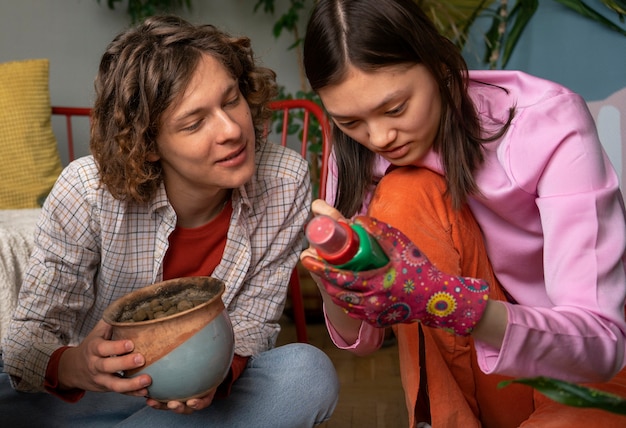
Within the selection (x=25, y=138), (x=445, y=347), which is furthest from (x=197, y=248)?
(x=25, y=138)

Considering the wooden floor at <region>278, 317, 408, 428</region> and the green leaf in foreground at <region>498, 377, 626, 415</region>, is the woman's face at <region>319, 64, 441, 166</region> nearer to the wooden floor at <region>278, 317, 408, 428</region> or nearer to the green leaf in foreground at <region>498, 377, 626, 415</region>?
the green leaf in foreground at <region>498, 377, 626, 415</region>

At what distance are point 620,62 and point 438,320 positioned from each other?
4.07ft

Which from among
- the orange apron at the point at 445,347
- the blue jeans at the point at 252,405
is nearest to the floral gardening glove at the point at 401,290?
the orange apron at the point at 445,347

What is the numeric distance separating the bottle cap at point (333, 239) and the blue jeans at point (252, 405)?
20.0 inches

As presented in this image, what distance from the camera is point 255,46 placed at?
2.98m

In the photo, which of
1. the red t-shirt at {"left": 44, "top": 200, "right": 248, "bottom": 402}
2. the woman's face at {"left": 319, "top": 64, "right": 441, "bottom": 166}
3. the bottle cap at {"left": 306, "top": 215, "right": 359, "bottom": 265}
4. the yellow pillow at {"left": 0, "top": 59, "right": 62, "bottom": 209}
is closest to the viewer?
the bottle cap at {"left": 306, "top": 215, "right": 359, "bottom": 265}

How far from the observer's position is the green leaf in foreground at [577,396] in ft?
1.71

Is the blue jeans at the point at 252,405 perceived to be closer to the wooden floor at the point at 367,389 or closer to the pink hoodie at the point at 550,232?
the pink hoodie at the point at 550,232

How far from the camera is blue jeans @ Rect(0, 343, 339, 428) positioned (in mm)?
1235

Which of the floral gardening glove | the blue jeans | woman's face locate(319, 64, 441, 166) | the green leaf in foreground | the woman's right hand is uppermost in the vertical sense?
woman's face locate(319, 64, 441, 166)

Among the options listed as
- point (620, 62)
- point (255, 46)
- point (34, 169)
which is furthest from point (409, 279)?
point (255, 46)

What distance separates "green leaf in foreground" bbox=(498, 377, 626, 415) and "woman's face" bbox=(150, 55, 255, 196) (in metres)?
0.76

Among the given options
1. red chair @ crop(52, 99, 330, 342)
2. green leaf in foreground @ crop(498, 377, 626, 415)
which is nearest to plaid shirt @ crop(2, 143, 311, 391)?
red chair @ crop(52, 99, 330, 342)

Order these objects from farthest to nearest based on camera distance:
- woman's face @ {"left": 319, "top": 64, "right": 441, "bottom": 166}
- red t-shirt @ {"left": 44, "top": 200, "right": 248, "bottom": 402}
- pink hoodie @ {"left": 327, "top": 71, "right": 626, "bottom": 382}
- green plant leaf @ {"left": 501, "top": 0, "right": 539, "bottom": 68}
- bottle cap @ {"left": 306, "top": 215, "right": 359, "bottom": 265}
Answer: green plant leaf @ {"left": 501, "top": 0, "right": 539, "bottom": 68}
red t-shirt @ {"left": 44, "top": 200, "right": 248, "bottom": 402}
woman's face @ {"left": 319, "top": 64, "right": 441, "bottom": 166}
pink hoodie @ {"left": 327, "top": 71, "right": 626, "bottom": 382}
bottle cap @ {"left": 306, "top": 215, "right": 359, "bottom": 265}
